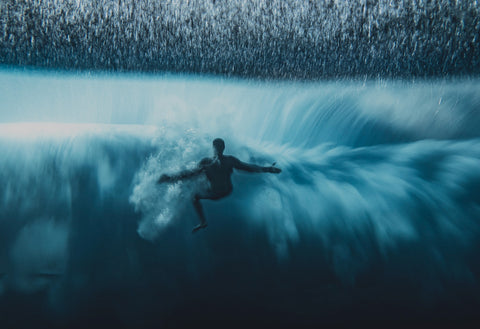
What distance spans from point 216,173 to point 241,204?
0.61ft

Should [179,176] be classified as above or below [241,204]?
above

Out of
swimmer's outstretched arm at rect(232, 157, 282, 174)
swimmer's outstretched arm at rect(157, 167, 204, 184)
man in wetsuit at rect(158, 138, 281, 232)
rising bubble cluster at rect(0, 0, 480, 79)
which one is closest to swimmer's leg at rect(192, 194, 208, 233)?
man in wetsuit at rect(158, 138, 281, 232)

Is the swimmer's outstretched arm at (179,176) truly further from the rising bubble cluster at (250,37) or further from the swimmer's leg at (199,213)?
the rising bubble cluster at (250,37)

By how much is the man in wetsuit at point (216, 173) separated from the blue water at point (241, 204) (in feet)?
0.12

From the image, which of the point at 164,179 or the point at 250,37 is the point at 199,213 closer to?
the point at 164,179

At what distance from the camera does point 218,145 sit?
58.2 inches

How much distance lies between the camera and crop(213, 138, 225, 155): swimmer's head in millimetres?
1473

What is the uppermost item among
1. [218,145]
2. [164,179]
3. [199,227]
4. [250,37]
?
[250,37]

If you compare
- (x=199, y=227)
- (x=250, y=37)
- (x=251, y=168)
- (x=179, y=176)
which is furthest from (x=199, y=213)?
(x=250, y=37)

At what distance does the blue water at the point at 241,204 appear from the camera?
1.39 m

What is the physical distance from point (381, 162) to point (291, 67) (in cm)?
65

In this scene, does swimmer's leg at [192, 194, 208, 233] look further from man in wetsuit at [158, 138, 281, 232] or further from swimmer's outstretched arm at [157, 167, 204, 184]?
swimmer's outstretched arm at [157, 167, 204, 184]

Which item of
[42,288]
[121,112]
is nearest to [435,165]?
[121,112]

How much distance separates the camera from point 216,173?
1.45 m
